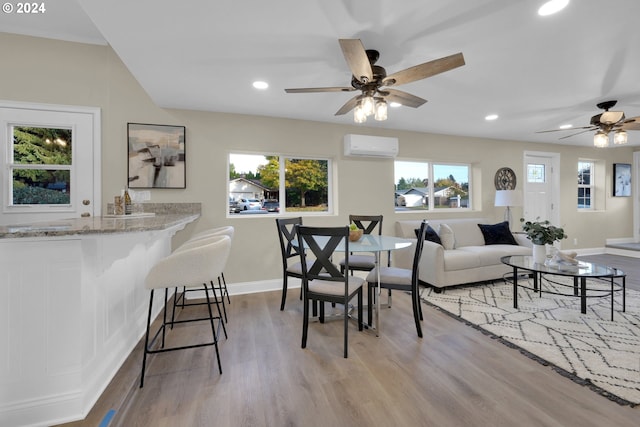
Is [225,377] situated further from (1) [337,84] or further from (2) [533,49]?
(2) [533,49]

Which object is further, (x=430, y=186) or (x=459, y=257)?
(x=430, y=186)

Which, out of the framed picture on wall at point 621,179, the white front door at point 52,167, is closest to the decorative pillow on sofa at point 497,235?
the framed picture on wall at point 621,179

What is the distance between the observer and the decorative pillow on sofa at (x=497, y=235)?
4406 mm

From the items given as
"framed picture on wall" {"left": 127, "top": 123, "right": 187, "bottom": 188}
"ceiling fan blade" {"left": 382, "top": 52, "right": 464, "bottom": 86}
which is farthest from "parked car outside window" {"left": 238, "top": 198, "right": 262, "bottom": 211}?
"ceiling fan blade" {"left": 382, "top": 52, "right": 464, "bottom": 86}

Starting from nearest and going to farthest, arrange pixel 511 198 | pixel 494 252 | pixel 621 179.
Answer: pixel 494 252 → pixel 511 198 → pixel 621 179

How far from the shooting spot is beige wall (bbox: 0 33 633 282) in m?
2.85

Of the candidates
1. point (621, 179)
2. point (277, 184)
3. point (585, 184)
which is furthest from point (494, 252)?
point (621, 179)

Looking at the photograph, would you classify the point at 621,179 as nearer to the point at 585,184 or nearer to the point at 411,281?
the point at 585,184

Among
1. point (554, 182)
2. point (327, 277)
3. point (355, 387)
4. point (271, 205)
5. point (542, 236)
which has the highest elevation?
point (554, 182)

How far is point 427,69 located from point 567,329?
98.6 inches

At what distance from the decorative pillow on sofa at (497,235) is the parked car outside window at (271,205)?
3.23m

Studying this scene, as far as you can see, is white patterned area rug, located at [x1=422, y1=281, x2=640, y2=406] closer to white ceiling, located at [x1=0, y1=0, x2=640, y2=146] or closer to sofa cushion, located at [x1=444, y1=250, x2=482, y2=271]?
sofa cushion, located at [x1=444, y1=250, x2=482, y2=271]

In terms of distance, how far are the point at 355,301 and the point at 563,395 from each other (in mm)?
1842

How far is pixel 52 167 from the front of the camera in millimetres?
2928
